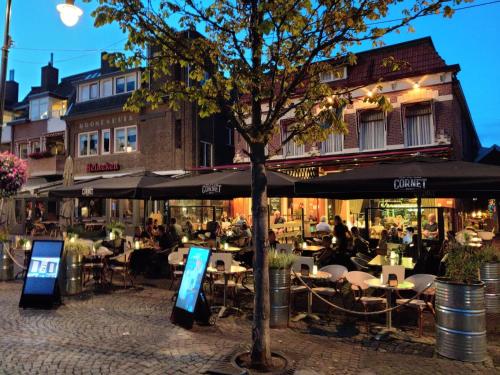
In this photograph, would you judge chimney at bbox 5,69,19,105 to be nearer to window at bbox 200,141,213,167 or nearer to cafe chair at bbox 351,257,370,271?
window at bbox 200,141,213,167

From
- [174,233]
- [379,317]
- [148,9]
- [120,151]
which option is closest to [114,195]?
[174,233]

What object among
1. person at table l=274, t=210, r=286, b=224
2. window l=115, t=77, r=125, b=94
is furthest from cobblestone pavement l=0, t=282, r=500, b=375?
window l=115, t=77, r=125, b=94

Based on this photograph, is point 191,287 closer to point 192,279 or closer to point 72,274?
point 192,279

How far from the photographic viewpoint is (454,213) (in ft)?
51.1

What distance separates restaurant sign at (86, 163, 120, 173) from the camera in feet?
78.1

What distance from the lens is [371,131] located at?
16812 mm

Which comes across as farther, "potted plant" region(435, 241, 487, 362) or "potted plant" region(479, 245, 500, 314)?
"potted plant" region(479, 245, 500, 314)

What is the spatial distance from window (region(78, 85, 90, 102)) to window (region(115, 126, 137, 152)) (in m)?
3.79

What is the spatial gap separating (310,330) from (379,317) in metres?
1.44

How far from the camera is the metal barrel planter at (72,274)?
8.66m

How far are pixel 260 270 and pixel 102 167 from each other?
21.2 metres

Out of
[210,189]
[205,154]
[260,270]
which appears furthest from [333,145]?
[260,270]

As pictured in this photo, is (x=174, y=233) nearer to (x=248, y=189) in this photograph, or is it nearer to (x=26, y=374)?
(x=248, y=189)

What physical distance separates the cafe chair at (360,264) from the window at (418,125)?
8775 mm
